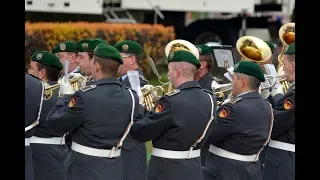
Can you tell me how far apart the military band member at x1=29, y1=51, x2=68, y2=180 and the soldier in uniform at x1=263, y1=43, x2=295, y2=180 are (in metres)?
1.66

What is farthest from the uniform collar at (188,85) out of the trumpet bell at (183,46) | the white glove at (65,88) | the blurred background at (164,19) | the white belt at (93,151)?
the blurred background at (164,19)

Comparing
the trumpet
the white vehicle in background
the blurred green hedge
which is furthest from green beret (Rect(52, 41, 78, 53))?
the white vehicle in background

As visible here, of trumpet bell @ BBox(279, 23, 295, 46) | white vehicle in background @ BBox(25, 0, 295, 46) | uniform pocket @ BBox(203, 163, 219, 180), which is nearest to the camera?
uniform pocket @ BBox(203, 163, 219, 180)

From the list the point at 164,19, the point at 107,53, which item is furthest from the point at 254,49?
the point at 164,19

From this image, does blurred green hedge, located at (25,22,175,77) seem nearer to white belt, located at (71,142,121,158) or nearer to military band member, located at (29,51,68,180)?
military band member, located at (29,51,68,180)

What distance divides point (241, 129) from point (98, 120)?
3.34 feet

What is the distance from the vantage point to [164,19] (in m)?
20.0

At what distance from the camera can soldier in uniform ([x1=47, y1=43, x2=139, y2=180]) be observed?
4.43 m

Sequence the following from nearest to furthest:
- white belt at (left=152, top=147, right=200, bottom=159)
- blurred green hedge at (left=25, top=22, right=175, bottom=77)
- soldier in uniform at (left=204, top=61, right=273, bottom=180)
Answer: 1. white belt at (left=152, top=147, right=200, bottom=159)
2. soldier in uniform at (left=204, top=61, right=273, bottom=180)
3. blurred green hedge at (left=25, top=22, right=175, bottom=77)

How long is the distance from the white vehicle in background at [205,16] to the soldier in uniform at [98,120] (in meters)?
13.9
